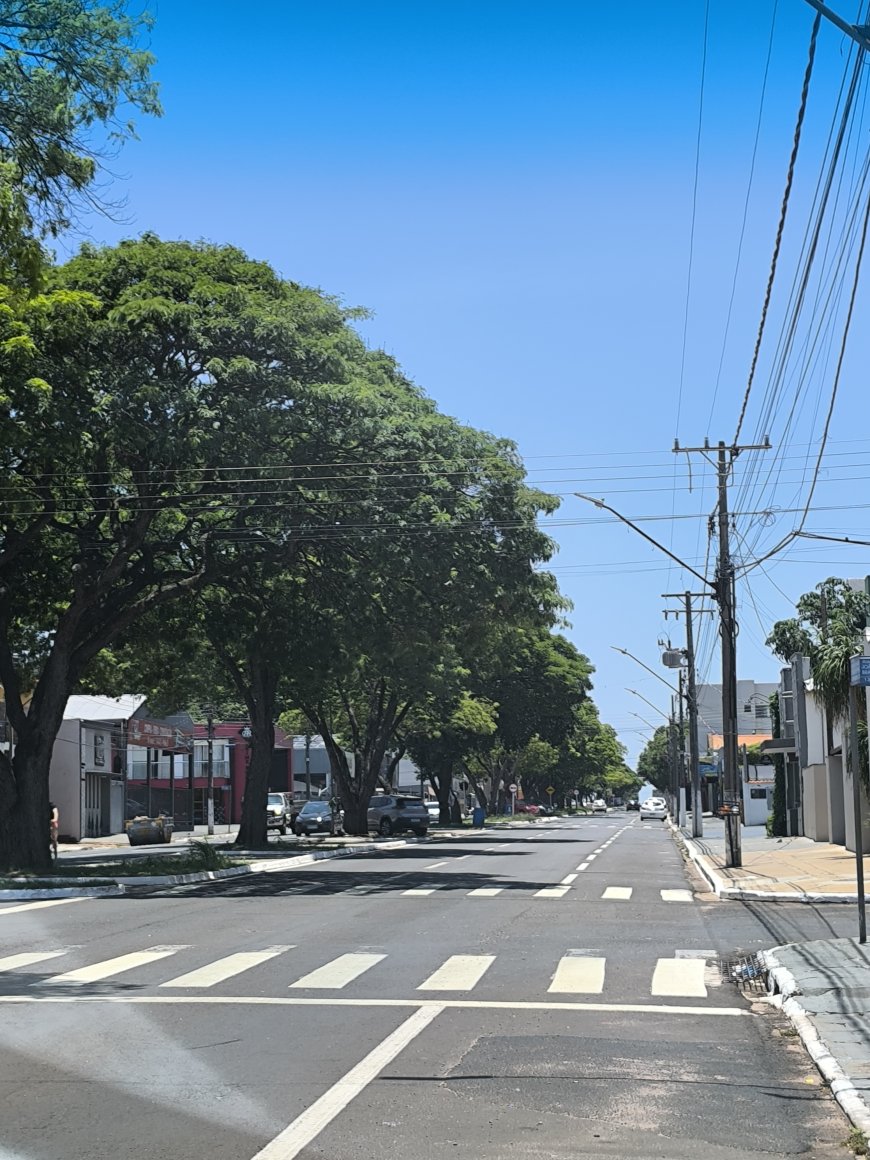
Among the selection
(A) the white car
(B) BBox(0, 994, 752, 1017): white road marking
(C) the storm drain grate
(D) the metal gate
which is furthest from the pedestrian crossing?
(A) the white car

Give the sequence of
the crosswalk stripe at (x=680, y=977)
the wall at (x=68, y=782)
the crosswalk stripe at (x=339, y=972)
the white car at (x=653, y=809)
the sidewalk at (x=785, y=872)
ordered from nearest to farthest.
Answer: the crosswalk stripe at (x=680, y=977)
the crosswalk stripe at (x=339, y=972)
the sidewalk at (x=785, y=872)
the wall at (x=68, y=782)
the white car at (x=653, y=809)

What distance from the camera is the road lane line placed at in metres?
6.89

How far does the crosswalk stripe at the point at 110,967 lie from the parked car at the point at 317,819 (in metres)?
43.7

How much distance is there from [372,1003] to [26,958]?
212 inches

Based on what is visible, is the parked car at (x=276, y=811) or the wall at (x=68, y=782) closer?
the wall at (x=68, y=782)

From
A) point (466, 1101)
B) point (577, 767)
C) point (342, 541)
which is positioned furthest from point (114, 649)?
point (577, 767)

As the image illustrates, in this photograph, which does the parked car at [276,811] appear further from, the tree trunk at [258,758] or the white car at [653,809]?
the white car at [653,809]

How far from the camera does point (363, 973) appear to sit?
13594mm

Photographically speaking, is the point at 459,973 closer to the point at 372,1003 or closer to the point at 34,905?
the point at 372,1003

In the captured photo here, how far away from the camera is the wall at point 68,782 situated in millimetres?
62344

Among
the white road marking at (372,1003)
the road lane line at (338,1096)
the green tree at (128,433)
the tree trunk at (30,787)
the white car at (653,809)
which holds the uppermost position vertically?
the green tree at (128,433)

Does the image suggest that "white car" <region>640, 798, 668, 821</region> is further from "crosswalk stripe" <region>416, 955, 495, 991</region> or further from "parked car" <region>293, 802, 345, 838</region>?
"crosswalk stripe" <region>416, 955, 495, 991</region>

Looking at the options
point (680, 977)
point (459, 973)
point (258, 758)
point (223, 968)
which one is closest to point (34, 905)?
point (223, 968)

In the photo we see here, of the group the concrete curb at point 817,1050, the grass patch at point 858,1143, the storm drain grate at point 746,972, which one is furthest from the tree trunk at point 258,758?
the grass patch at point 858,1143
